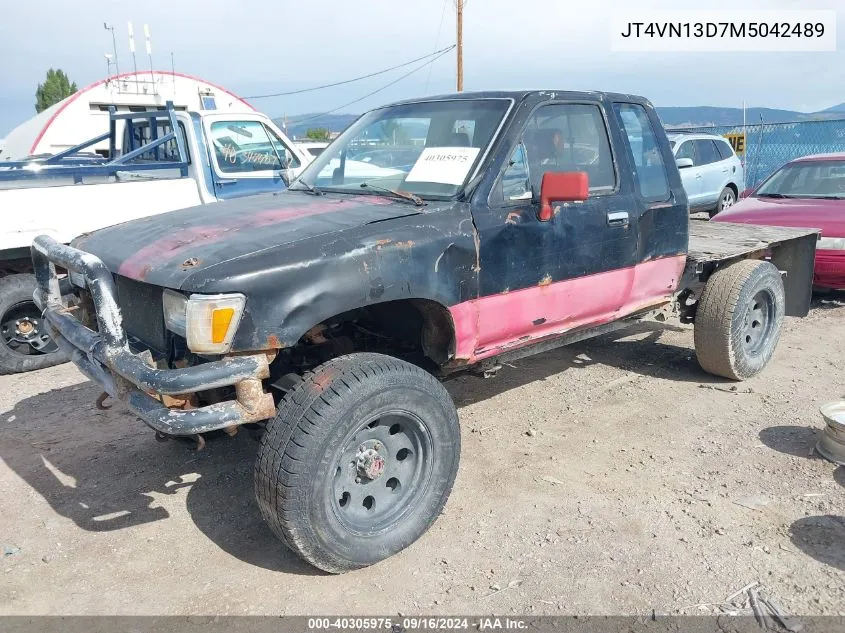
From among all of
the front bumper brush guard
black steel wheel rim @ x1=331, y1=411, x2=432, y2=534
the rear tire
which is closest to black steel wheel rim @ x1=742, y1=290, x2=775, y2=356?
black steel wheel rim @ x1=331, y1=411, x2=432, y2=534

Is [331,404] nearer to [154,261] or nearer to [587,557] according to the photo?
[154,261]

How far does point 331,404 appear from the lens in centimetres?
279

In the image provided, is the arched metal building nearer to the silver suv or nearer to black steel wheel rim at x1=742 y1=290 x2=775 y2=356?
the silver suv

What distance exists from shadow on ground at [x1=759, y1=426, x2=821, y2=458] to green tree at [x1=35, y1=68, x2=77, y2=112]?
52187mm

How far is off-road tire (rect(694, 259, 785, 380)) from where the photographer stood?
194 inches

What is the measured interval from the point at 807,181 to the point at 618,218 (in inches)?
200

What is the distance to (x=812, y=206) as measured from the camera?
732 centimetres

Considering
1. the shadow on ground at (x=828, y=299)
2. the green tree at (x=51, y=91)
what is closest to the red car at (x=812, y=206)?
the shadow on ground at (x=828, y=299)

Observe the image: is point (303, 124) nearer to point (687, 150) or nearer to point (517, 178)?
point (687, 150)

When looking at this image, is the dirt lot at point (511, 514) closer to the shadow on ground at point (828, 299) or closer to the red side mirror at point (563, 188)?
the red side mirror at point (563, 188)

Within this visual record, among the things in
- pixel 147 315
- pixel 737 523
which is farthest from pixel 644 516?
pixel 147 315

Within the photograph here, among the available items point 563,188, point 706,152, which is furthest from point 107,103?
point 563,188

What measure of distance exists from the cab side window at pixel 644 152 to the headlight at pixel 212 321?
2.70m

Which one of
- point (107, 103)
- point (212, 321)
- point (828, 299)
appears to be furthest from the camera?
point (107, 103)
